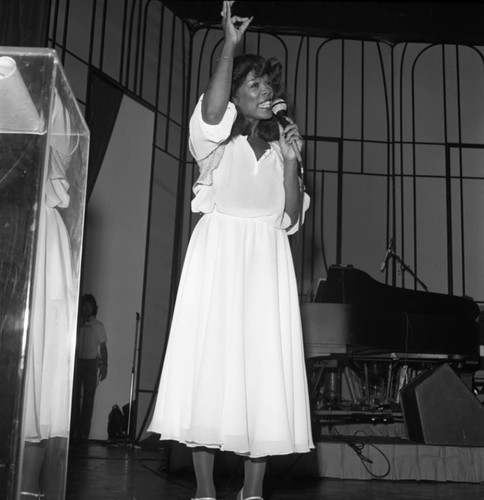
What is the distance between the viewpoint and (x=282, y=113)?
2.06 meters

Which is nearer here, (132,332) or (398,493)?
(398,493)

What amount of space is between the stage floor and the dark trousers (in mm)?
2518

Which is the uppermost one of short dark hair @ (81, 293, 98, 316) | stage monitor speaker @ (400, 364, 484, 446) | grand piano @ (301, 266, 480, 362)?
short dark hair @ (81, 293, 98, 316)

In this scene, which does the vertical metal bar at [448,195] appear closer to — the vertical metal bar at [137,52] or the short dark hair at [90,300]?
the vertical metal bar at [137,52]

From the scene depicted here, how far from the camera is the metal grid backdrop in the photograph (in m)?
6.68

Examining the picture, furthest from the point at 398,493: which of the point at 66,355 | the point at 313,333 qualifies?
the point at 66,355

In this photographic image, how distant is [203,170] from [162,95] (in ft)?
15.3

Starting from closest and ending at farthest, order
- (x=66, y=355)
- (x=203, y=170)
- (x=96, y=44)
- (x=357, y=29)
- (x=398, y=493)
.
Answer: (x=66, y=355), (x=203, y=170), (x=398, y=493), (x=96, y=44), (x=357, y=29)

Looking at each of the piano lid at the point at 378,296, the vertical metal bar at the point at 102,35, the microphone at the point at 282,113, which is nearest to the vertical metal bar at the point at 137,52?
the vertical metal bar at the point at 102,35

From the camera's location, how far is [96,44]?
5.98 m

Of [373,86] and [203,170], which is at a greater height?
[373,86]

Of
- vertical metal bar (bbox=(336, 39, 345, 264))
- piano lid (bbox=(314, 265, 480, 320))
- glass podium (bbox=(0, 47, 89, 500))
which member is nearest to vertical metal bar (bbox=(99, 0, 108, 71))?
vertical metal bar (bbox=(336, 39, 345, 264))

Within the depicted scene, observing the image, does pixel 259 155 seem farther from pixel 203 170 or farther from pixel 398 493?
pixel 398 493

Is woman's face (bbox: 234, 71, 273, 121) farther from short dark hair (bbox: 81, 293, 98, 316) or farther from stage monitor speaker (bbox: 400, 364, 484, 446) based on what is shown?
short dark hair (bbox: 81, 293, 98, 316)
